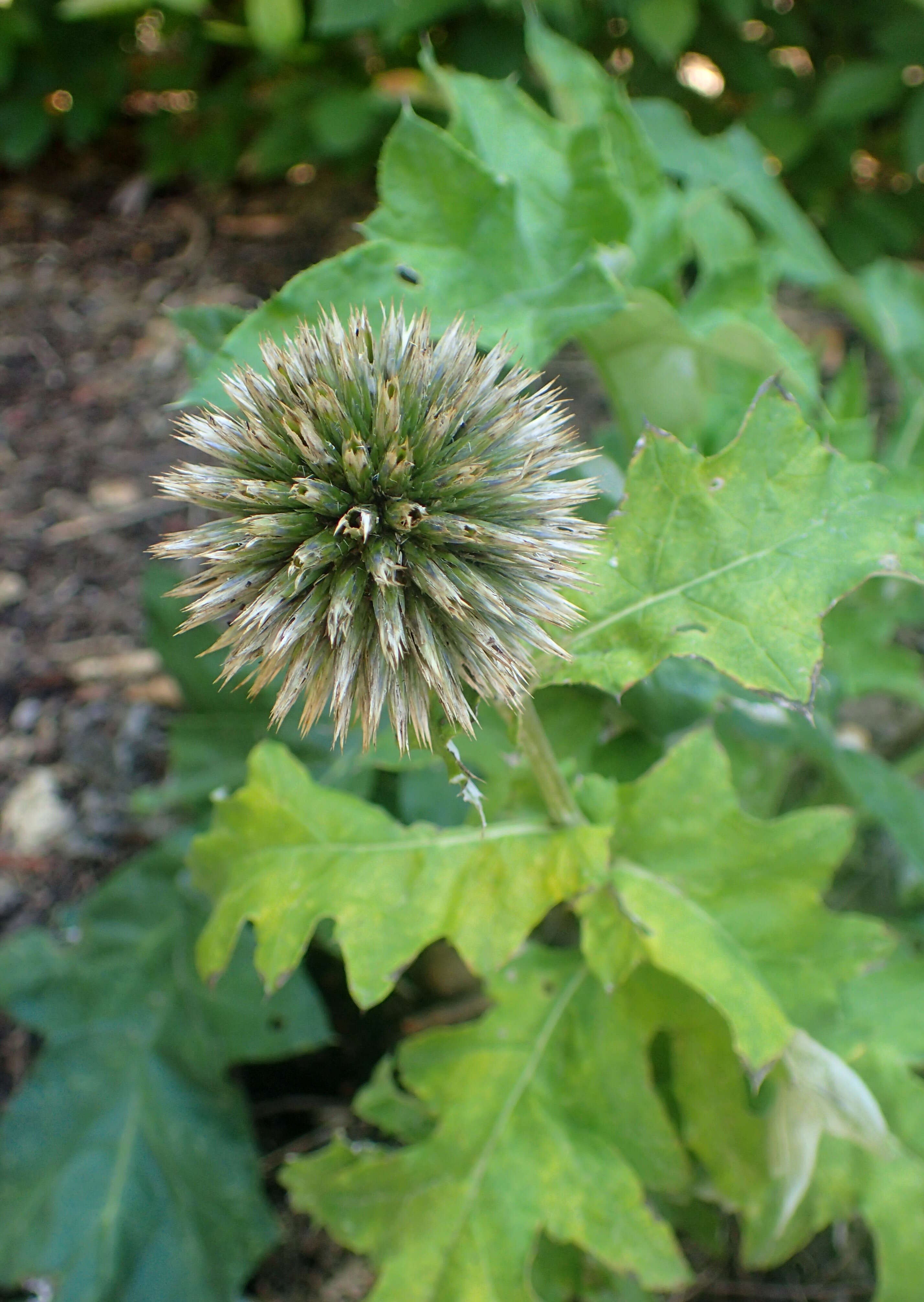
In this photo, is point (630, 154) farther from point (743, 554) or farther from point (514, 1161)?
point (514, 1161)

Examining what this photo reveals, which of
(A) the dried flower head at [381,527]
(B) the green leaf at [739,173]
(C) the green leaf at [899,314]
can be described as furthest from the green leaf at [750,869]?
(B) the green leaf at [739,173]

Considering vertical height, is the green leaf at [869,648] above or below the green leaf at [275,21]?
below

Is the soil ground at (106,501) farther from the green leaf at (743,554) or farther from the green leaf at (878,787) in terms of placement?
the green leaf at (743,554)

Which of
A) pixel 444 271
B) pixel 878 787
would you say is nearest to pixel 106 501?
pixel 444 271

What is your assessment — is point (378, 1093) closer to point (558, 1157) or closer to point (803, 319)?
point (558, 1157)

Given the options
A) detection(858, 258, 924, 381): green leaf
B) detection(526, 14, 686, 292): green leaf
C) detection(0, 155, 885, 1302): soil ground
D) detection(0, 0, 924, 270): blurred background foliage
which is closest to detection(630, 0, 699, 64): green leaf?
detection(0, 0, 924, 270): blurred background foliage

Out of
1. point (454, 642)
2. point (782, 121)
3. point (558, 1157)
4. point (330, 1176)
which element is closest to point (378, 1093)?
point (330, 1176)
